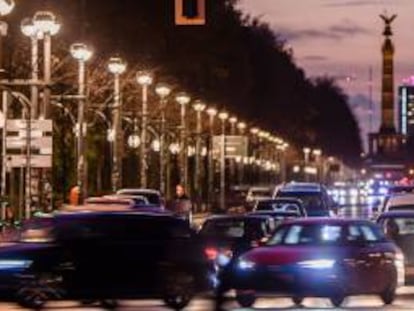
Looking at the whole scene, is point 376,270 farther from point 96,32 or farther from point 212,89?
point 212,89

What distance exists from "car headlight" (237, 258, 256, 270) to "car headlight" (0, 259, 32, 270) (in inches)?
146

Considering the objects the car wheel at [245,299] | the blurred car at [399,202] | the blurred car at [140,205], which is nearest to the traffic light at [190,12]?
the car wheel at [245,299]

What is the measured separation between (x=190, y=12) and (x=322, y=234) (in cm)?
449

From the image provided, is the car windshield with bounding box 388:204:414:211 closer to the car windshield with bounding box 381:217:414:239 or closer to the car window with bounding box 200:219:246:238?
the car windshield with bounding box 381:217:414:239

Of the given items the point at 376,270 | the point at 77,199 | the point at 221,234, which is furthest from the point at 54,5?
the point at 376,270

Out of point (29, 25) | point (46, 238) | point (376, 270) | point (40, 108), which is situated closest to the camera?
point (46, 238)

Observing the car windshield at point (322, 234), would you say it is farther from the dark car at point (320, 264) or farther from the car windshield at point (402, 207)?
the car windshield at point (402, 207)

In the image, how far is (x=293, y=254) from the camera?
82.6 ft

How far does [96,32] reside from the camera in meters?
85.7

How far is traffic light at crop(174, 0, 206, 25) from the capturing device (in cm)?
2592

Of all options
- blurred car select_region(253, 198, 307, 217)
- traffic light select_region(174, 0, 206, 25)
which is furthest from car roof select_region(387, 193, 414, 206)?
traffic light select_region(174, 0, 206, 25)

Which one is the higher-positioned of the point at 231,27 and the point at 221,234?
the point at 231,27

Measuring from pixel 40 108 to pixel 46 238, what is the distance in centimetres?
3397

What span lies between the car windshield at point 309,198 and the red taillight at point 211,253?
28.3m
